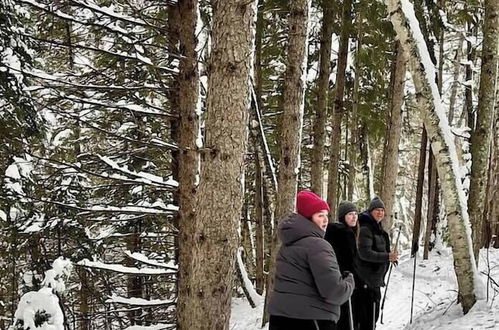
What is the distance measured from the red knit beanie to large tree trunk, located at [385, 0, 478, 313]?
2.34 metres

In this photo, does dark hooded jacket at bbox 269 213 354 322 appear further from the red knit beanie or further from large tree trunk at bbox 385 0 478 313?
large tree trunk at bbox 385 0 478 313

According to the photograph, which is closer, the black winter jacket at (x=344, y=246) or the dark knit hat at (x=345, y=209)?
the black winter jacket at (x=344, y=246)

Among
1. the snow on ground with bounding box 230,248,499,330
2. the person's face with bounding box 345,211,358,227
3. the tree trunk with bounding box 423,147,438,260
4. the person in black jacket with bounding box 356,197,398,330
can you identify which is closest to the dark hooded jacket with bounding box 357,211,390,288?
the person in black jacket with bounding box 356,197,398,330

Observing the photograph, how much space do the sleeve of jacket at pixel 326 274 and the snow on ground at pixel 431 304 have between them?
6.85 ft

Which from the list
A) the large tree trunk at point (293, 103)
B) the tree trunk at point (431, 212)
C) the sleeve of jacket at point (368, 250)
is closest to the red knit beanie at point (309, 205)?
the sleeve of jacket at point (368, 250)

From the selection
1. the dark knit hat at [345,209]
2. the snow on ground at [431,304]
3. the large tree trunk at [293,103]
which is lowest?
the snow on ground at [431,304]

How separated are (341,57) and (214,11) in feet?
28.7

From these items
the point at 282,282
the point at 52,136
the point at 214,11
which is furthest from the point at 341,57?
the point at 282,282

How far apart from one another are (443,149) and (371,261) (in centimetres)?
151

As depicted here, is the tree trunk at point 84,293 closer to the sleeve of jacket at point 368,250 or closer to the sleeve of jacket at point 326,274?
the sleeve of jacket at point 368,250

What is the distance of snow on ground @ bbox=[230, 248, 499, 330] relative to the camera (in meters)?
5.73

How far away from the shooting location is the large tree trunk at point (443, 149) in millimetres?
5922

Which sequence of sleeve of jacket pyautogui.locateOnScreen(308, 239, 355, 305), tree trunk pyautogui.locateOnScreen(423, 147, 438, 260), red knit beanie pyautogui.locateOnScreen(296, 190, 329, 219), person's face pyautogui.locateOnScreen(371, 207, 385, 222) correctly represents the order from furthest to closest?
1. tree trunk pyautogui.locateOnScreen(423, 147, 438, 260)
2. person's face pyautogui.locateOnScreen(371, 207, 385, 222)
3. red knit beanie pyautogui.locateOnScreen(296, 190, 329, 219)
4. sleeve of jacket pyautogui.locateOnScreen(308, 239, 355, 305)

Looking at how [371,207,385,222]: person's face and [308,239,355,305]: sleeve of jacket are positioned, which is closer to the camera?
[308,239,355,305]: sleeve of jacket
